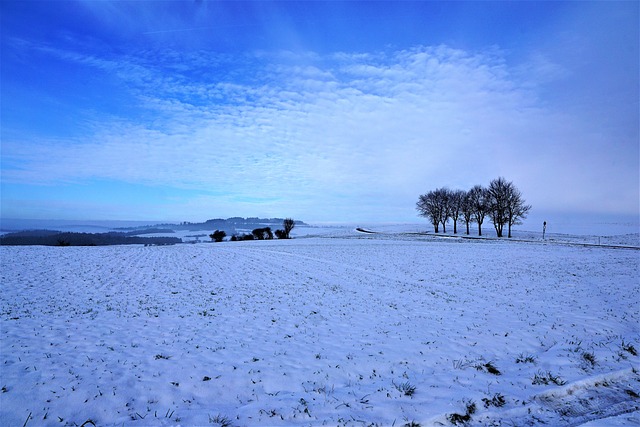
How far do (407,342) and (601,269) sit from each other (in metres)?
21.9

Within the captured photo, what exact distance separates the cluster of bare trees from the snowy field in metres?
50.6

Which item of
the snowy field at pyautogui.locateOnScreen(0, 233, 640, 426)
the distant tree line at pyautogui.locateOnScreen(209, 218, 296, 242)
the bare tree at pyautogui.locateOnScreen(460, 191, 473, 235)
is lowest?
the snowy field at pyautogui.locateOnScreen(0, 233, 640, 426)

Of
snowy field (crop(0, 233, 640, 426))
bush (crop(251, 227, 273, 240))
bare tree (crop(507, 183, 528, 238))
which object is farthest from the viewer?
bush (crop(251, 227, 273, 240))

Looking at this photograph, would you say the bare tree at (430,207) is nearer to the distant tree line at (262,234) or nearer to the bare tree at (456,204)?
the bare tree at (456,204)

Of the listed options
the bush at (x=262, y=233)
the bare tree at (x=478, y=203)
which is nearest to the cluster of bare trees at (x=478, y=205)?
the bare tree at (x=478, y=203)

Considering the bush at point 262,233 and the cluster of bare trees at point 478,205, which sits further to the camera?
the bush at point 262,233

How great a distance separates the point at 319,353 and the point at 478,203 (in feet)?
237

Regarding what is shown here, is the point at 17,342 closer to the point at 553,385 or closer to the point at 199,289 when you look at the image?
the point at 199,289

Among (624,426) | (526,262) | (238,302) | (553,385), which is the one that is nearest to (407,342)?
(553,385)

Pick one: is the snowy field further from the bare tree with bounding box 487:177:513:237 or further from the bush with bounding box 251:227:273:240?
the bush with bounding box 251:227:273:240

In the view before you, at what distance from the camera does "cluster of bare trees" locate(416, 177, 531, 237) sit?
64031mm

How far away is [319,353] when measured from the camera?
9.05m

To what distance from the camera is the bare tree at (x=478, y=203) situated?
69188mm

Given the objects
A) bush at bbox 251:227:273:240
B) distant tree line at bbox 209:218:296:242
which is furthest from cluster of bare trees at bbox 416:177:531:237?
bush at bbox 251:227:273:240
